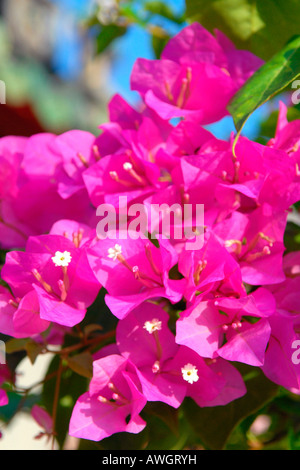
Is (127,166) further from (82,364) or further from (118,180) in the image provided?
(82,364)

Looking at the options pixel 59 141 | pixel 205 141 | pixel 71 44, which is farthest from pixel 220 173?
pixel 71 44

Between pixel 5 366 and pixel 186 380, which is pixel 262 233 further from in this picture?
pixel 5 366

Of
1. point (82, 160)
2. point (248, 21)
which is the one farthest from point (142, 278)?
point (248, 21)

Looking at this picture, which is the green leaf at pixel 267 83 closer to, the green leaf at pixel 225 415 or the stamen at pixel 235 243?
the stamen at pixel 235 243

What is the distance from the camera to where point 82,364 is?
38cm

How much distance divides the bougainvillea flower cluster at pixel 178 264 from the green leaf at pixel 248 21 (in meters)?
0.04

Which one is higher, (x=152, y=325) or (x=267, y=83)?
(x=267, y=83)

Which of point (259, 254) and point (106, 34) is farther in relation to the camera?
point (106, 34)

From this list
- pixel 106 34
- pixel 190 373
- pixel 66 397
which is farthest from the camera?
pixel 106 34

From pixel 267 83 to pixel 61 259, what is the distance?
18 centimetres

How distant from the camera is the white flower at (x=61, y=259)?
0.35 m

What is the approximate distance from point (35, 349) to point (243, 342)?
0.50ft

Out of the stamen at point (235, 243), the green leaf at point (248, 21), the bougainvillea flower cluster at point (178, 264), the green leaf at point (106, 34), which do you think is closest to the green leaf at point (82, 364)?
the bougainvillea flower cluster at point (178, 264)

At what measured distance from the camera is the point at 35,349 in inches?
15.0
